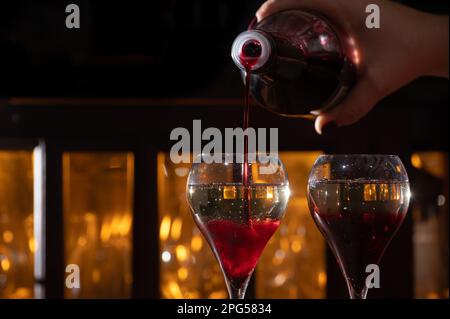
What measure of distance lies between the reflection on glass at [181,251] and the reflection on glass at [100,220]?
161mm

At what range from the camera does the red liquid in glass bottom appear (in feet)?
2.59

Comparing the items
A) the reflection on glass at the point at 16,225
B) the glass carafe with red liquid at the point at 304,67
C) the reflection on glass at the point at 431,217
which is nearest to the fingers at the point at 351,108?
the glass carafe with red liquid at the point at 304,67

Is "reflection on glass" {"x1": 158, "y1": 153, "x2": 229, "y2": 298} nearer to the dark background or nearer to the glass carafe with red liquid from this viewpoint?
the dark background

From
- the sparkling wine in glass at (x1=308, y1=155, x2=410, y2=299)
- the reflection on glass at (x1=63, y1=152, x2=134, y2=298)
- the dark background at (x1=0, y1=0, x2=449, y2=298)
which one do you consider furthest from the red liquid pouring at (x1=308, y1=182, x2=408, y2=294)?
the reflection on glass at (x1=63, y1=152, x2=134, y2=298)

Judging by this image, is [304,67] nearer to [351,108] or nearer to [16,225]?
[351,108]

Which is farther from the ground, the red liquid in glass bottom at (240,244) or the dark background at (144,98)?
the dark background at (144,98)

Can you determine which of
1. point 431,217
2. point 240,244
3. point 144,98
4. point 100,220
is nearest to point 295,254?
point 431,217

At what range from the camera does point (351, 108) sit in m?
1.11

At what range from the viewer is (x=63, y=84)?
104 inches

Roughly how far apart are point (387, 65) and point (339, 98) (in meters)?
0.12

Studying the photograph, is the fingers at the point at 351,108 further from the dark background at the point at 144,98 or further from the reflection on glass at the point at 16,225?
the reflection on glass at the point at 16,225

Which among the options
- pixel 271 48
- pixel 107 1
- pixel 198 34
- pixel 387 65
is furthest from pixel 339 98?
pixel 107 1

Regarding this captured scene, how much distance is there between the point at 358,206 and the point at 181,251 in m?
2.29

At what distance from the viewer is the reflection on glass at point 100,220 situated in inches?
117
